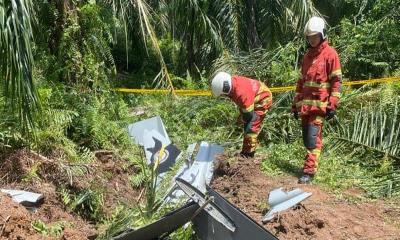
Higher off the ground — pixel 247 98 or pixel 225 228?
pixel 247 98

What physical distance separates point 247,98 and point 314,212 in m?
1.73

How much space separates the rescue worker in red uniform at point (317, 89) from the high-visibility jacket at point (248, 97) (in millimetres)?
568

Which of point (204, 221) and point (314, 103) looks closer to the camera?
point (204, 221)

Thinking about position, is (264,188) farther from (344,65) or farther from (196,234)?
(344,65)

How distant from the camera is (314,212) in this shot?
4844 millimetres

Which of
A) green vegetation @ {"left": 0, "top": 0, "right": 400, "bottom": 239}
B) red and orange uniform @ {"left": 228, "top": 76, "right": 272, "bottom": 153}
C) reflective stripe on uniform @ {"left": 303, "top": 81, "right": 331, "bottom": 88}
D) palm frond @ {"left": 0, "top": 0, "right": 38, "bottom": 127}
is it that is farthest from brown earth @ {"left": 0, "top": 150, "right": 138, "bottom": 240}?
reflective stripe on uniform @ {"left": 303, "top": 81, "right": 331, "bottom": 88}

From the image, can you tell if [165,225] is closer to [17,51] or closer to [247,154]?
[17,51]

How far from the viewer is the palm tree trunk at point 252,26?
1034 cm

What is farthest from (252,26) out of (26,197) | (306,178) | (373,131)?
(26,197)

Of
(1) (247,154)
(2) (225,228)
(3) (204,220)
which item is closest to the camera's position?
(2) (225,228)

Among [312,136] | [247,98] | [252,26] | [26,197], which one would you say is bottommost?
[26,197]

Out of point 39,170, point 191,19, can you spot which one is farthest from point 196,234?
point 191,19

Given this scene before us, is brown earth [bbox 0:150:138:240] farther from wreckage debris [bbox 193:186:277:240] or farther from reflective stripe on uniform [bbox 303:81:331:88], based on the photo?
reflective stripe on uniform [bbox 303:81:331:88]

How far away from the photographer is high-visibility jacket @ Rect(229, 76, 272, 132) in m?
6.18
